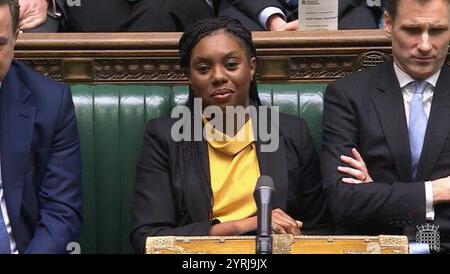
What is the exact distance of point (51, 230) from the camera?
3059 mm

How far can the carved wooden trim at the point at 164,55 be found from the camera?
3.65m

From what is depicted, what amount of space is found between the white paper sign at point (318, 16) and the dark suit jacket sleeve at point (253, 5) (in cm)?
26

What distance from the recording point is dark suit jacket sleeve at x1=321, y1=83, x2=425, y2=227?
3107mm

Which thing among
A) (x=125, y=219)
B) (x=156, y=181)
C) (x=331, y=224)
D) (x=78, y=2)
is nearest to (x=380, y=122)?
(x=331, y=224)

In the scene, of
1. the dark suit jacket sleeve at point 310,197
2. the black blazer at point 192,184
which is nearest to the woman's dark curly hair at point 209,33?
the black blazer at point 192,184

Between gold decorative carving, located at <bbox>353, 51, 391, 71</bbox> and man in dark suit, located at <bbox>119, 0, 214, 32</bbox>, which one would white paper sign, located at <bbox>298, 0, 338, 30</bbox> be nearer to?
gold decorative carving, located at <bbox>353, 51, 391, 71</bbox>

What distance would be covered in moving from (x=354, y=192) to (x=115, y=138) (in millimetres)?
842

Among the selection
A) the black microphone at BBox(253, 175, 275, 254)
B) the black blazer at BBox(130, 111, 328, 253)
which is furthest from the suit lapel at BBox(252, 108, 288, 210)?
the black microphone at BBox(253, 175, 275, 254)

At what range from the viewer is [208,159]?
3283mm

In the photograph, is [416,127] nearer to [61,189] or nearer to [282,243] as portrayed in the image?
[282,243]

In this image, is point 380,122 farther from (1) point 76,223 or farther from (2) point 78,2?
(2) point 78,2

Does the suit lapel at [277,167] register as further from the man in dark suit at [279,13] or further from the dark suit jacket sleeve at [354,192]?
the man in dark suit at [279,13]

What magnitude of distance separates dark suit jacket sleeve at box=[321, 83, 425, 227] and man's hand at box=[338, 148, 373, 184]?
0.02 metres

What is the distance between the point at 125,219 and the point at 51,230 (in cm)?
57
